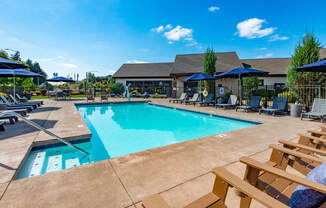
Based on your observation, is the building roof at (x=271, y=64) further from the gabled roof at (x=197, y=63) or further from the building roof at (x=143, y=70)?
the building roof at (x=143, y=70)

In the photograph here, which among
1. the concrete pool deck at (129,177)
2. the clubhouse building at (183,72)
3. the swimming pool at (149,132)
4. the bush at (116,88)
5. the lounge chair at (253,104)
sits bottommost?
the swimming pool at (149,132)

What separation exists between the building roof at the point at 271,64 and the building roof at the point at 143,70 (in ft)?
40.3

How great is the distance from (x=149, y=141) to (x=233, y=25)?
1915cm

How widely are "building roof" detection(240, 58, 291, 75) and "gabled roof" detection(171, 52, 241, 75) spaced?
300 cm

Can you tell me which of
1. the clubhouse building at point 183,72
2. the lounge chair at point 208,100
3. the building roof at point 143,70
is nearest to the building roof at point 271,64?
the clubhouse building at point 183,72

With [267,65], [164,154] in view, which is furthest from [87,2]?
[267,65]

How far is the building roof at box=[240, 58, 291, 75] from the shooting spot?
21.9 meters

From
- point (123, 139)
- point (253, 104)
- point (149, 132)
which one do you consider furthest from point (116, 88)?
point (253, 104)

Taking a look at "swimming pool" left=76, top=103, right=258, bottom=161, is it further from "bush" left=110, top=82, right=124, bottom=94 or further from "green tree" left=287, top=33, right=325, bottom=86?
"bush" left=110, top=82, right=124, bottom=94

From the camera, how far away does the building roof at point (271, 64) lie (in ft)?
71.7

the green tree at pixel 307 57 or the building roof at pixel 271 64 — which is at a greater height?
the building roof at pixel 271 64

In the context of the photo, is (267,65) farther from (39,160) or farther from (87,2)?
(39,160)

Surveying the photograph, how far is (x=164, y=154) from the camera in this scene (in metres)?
3.14

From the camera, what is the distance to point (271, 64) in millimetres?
23484
